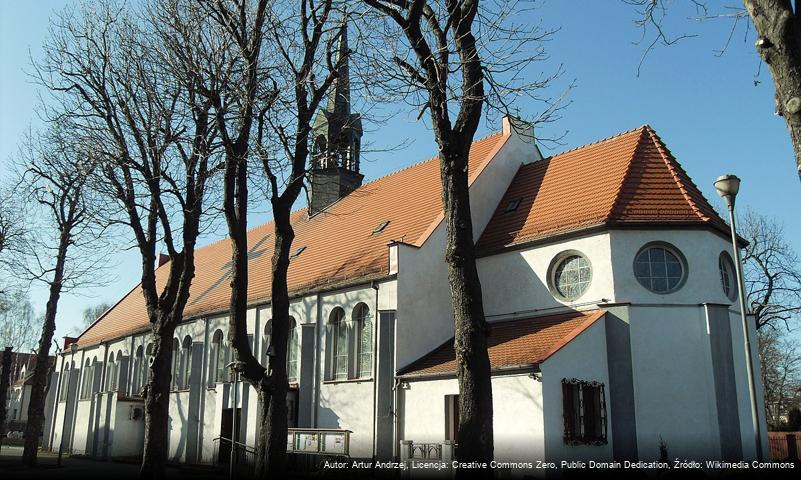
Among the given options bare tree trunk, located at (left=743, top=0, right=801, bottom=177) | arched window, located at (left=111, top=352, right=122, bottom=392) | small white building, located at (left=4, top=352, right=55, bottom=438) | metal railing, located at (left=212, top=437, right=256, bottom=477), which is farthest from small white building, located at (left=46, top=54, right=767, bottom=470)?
Answer: small white building, located at (left=4, top=352, right=55, bottom=438)

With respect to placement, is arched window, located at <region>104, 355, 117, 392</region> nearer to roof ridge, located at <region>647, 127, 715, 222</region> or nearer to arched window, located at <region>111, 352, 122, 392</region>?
arched window, located at <region>111, 352, 122, 392</region>

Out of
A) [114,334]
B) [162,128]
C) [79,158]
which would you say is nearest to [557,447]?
[162,128]

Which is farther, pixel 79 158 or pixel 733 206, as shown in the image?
pixel 79 158

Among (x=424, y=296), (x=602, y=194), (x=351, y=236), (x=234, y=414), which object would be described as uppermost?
(x=351, y=236)

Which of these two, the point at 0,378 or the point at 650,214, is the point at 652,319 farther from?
the point at 0,378

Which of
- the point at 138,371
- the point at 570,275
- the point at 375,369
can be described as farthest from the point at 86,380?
the point at 570,275

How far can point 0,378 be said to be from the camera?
2536 cm

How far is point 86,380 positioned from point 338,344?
21.4m

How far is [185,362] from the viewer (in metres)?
27.3

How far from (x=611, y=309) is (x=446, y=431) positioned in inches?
190

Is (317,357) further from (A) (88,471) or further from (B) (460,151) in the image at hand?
(B) (460,151)

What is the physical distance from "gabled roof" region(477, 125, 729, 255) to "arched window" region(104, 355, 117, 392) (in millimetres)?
21545

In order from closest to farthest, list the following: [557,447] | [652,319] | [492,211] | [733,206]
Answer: [733,206], [557,447], [652,319], [492,211]

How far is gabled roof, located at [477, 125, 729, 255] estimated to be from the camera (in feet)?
54.5
